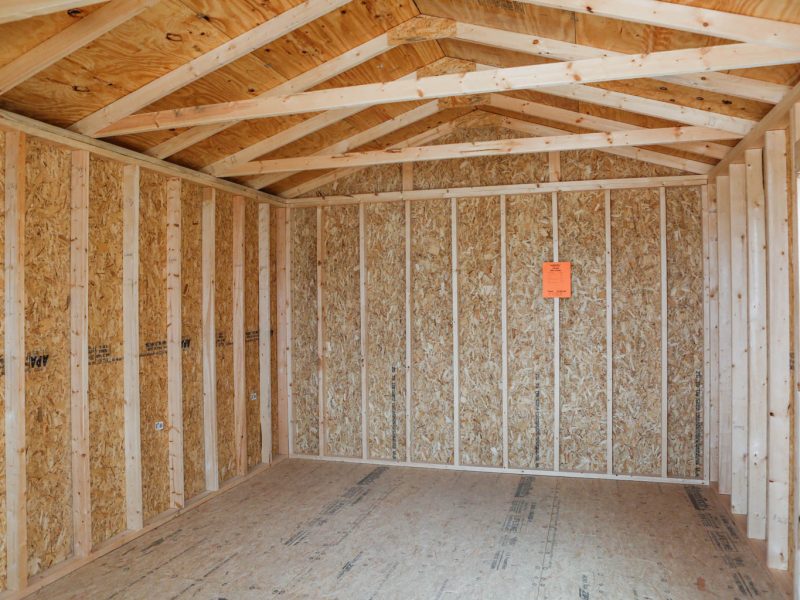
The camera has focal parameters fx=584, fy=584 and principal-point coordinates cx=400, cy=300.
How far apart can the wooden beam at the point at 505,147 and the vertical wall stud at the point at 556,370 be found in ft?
3.69

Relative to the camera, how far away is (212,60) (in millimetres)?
3541

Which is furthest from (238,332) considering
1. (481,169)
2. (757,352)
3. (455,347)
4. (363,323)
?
(757,352)

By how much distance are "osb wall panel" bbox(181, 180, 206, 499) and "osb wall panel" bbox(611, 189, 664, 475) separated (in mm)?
3901

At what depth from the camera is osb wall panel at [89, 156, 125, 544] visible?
4145mm

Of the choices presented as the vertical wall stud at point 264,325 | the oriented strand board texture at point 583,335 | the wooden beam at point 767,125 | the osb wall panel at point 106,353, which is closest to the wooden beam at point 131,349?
the osb wall panel at point 106,353

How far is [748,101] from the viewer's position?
3.80 meters

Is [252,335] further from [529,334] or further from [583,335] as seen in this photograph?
[583,335]

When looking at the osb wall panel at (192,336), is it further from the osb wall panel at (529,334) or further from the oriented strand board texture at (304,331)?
the osb wall panel at (529,334)

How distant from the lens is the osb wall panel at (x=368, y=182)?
632 centimetres

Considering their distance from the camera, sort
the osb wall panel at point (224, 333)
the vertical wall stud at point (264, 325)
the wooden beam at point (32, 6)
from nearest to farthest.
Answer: the wooden beam at point (32, 6) → the osb wall panel at point (224, 333) → the vertical wall stud at point (264, 325)

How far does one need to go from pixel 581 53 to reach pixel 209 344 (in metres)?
3.83

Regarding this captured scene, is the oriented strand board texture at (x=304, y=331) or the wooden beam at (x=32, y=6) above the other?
the wooden beam at (x=32, y=6)

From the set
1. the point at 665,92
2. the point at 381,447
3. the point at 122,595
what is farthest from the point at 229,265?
the point at 665,92

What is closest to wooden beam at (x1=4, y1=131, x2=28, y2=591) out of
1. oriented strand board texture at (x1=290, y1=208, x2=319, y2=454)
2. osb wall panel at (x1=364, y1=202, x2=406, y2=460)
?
oriented strand board texture at (x1=290, y1=208, x2=319, y2=454)
